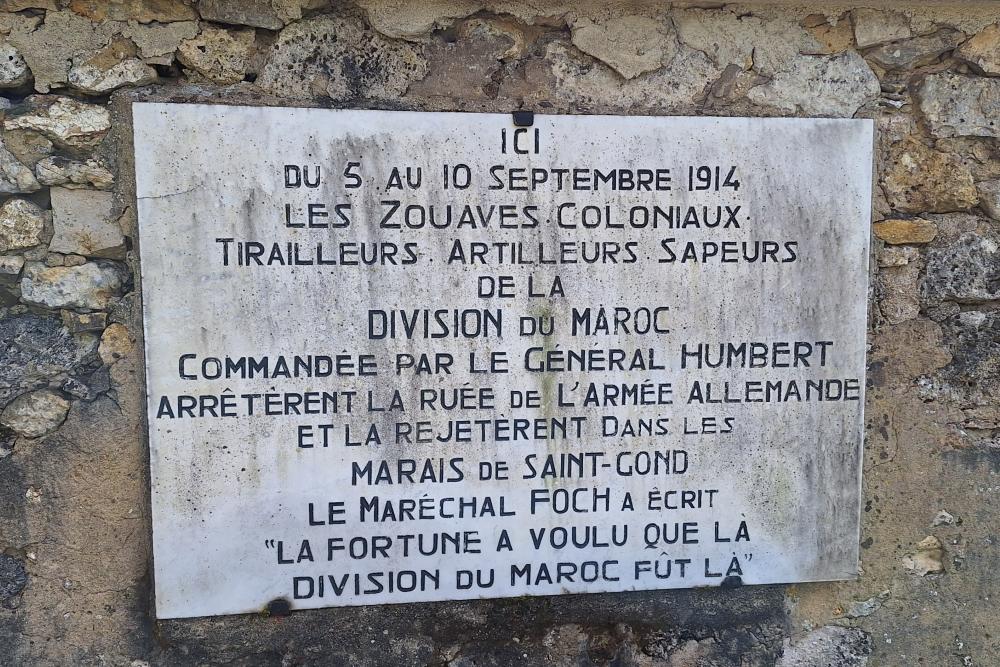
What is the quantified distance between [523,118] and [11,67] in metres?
1.26

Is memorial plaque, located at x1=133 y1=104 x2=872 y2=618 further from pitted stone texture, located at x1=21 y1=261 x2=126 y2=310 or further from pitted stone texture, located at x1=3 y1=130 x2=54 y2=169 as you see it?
pitted stone texture, located at x1=3 y1=130 x2=54 y2=169

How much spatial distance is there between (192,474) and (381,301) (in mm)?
649

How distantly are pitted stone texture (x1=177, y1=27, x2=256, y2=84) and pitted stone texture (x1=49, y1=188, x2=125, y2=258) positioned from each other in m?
0.40

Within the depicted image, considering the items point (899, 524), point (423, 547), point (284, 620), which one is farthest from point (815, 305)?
point (284, 620)

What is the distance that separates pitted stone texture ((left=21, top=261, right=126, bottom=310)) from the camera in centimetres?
194

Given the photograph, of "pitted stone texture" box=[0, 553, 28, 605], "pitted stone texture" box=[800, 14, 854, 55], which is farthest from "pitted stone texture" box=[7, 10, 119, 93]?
"pitted stone texture" box=[800, 14, 854, 55]

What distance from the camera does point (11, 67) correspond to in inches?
74.8

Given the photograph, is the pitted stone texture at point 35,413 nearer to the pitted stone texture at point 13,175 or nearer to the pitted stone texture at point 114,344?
the pitted stone texture at point 114,344

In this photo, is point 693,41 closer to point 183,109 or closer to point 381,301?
point 381,301

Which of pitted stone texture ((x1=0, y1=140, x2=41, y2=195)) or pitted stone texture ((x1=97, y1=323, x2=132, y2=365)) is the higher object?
pitted stone texture ((x1=0, y1=140, x2=41, y2=195))

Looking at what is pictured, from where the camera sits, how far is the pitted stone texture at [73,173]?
1.92 metres

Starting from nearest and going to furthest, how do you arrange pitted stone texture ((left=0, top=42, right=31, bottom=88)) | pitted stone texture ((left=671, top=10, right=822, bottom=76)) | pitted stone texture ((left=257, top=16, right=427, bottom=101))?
pitted stone texture ((left=0, top=42, right=31, bottom=88)), pitted stone texture ((left=257, top=16, right=427, bottom=101)), pitted stone texture ((left=671, top=10, right=822, bottom=76))

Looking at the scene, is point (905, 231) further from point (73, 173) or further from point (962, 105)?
point (73, 173)

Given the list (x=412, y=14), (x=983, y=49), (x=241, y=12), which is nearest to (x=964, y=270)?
(x=983, y=49)
